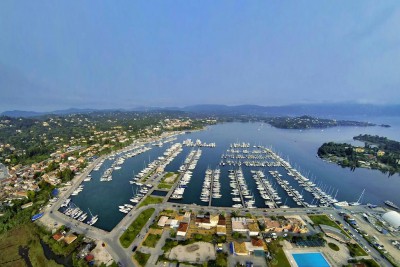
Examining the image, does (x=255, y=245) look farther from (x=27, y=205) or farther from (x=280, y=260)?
(x=27, y=205)

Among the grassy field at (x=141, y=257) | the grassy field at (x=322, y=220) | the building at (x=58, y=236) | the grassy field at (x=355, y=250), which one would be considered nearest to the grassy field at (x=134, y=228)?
the grassy field at (x=141, y=257)

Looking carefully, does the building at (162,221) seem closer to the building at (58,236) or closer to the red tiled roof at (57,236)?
the building at (58,236)

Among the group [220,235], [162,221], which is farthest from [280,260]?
[162,221]

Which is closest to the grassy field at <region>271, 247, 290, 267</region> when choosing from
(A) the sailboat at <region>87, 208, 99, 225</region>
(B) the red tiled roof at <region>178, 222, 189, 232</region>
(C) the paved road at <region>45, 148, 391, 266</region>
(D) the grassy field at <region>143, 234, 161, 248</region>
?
(C) the paved road at <region>45, 148, 391, 266</region>

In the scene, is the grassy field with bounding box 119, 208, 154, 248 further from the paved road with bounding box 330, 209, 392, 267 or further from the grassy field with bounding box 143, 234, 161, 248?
the paved road with bounding box 330, 209, 392, 267

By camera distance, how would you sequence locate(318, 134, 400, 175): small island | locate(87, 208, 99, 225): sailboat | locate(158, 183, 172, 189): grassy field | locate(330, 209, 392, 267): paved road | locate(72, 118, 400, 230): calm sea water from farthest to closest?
locate(318, 134, 400, 175): small island, locate(158, 183, 172, 189): grassy field, locate(72, 118, 400, 230): calm sea water, locate(87, 208, 99, 225): sailboat, locate(330, 209, 392, 267): paved road
